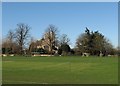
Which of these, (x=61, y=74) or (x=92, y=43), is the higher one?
(x=92, y=43)

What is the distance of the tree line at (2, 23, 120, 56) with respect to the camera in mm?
80875

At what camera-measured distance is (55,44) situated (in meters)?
90.8

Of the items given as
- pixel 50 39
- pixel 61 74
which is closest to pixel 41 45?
pixel 50 39

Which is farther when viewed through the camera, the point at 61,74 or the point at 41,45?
the point at 41,45

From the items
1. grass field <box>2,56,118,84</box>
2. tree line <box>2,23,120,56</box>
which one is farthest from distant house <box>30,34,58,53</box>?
grass field <box>2,56,118,84</box>

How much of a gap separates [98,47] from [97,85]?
248ft

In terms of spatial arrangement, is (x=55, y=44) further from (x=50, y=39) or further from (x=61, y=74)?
(x=61, y=74)

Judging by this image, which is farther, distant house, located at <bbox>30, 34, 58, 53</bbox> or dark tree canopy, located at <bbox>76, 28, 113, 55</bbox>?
Result: dark tree canopy, located at <bbox>76, 28, 113, 55</bbox>

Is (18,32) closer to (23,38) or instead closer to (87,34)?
(23,38)

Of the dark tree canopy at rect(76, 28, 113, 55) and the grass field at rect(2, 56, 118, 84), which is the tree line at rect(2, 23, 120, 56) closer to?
the dark tree canopy at rect(76, 28, 113, 55)

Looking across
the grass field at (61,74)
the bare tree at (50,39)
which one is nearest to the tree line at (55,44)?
the bare tree at (50,39)

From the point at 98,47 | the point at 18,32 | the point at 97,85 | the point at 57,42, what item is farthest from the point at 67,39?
the point at 97,85

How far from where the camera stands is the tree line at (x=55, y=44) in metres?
80.9

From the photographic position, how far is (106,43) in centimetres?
8975
